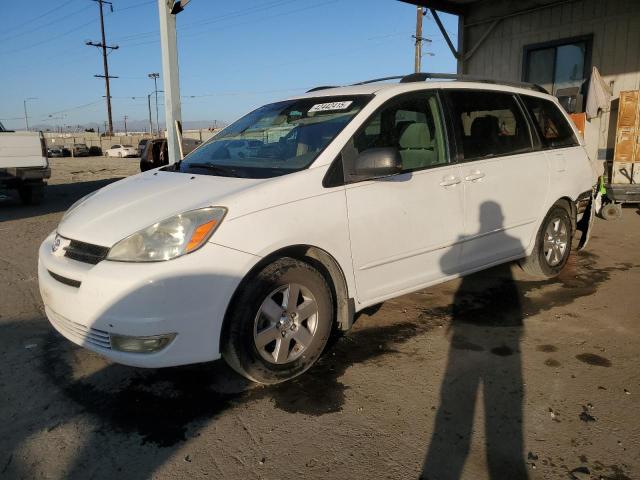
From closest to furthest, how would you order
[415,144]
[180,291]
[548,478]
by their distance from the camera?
[548,478] < [180,291] < [415,144]

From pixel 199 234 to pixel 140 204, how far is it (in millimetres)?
572

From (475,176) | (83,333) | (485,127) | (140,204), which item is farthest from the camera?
(485,127)

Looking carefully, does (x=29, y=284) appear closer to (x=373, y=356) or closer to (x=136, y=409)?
(x=136, y=409)

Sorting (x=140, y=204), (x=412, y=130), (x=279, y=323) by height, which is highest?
(x=412, y=130)

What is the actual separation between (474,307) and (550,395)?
149 cm

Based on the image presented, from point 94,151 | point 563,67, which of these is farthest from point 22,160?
point 94,151

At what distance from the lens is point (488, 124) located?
13.9 ft

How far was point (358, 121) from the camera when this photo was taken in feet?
11.2

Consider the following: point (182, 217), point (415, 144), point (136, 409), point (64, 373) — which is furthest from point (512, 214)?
point (64, 373)

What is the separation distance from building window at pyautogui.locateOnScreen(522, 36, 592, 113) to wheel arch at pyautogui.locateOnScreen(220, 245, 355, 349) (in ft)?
27.2

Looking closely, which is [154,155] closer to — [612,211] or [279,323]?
[612,211]

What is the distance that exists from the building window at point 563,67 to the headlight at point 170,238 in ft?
29.5

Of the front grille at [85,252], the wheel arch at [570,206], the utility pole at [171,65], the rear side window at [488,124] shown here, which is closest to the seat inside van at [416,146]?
the rear side window at [488,124]

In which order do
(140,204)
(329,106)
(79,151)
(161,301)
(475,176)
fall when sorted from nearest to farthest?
(161,301) → (140,204) → (329,106) → (475,176) → (79,151)
